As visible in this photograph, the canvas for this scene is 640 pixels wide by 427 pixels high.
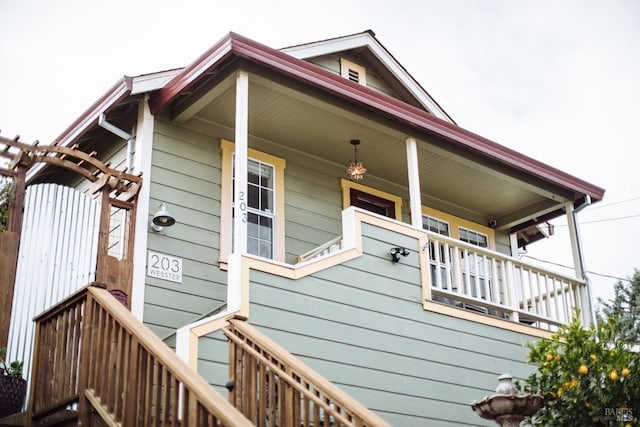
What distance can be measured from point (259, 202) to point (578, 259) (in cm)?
453

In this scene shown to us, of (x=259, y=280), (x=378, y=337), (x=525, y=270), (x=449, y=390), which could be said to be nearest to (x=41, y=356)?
(x=259, y=280)

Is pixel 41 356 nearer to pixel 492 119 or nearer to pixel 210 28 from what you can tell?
pixel 210 28

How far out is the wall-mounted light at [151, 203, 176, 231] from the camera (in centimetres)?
855

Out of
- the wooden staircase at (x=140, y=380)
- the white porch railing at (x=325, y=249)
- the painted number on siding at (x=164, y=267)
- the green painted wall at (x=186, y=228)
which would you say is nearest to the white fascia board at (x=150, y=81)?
the green painted wall at (x=186, y=228)

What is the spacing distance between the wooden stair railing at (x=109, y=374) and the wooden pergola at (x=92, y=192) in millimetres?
2276

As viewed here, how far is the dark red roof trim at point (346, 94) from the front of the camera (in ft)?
26.7

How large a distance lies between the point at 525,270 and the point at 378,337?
9.83ft

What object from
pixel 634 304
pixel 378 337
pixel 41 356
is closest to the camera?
pixel 41 356

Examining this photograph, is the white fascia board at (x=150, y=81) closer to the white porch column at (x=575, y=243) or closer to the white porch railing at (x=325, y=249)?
the white porch railing at (x=325, y=249)

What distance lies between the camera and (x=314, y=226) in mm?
10328

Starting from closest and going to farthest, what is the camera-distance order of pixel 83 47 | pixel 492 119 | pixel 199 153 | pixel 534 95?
pixel 199 153, pixel 83 47, pixel 534 95, pixel 492 119

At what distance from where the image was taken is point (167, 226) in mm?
8766

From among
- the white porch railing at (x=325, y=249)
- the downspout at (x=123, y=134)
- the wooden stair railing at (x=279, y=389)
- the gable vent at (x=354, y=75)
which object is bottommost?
the wooden stair railing at (x=279, y=389)

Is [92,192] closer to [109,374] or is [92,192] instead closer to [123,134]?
[123,134]
